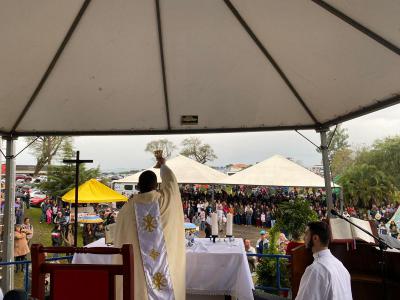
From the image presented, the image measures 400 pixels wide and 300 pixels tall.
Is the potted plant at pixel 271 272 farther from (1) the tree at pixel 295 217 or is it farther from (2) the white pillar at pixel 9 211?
(2) the white pillar at pixel 9 211

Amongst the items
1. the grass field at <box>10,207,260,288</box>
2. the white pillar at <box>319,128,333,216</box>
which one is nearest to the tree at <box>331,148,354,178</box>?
the grass field at <box>10,207,260,288</box>

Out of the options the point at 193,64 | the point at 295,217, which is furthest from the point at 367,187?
the point at 193,64

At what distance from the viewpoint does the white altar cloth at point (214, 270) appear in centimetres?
360

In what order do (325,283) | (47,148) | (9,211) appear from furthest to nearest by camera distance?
(47,148), (9,211), (325,283)

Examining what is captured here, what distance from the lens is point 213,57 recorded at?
394cm

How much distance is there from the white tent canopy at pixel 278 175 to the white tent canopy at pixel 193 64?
19.5 ft

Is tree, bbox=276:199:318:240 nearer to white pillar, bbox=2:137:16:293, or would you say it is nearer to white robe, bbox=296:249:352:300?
white robe, bbox=296:249:352:300

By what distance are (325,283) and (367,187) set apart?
3041 cm

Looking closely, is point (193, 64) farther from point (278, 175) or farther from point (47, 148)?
point (47, 148)

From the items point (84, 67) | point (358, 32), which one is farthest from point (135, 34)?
point (358, 32)

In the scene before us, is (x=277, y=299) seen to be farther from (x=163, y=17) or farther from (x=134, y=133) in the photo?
(x=134, y=133)

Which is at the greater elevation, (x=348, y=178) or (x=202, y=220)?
(x=348, y=178)

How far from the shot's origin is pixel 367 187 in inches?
1160

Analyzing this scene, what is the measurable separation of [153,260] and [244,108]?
2487 millimetres
